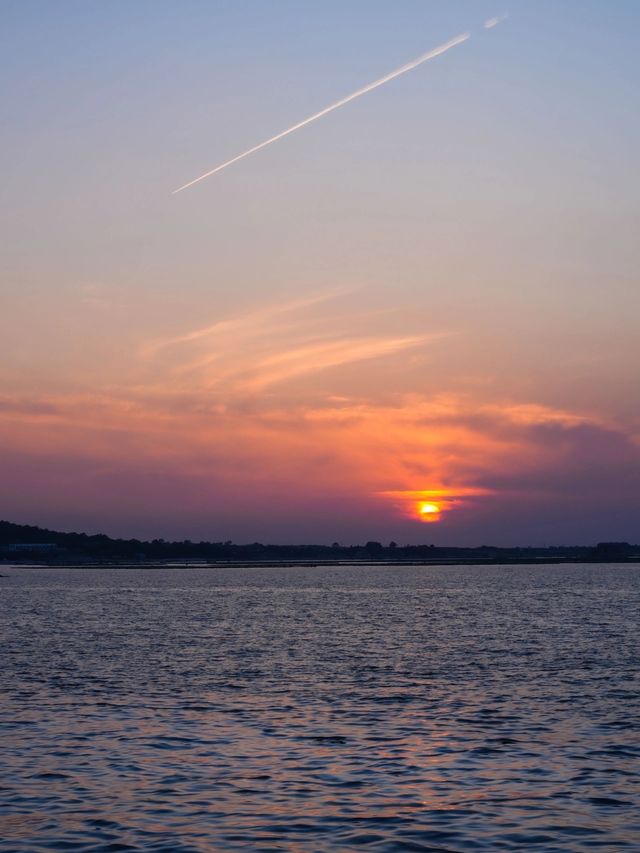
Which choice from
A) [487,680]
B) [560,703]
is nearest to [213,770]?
[560,703]

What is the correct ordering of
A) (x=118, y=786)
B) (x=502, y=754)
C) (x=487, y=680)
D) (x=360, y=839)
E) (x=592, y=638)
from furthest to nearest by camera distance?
(x=592, y=638) → (x=487, y=680) → (x=502, y=754) → (x=118, y=786) → (x=360, y=839)

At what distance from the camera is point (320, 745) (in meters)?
32.6

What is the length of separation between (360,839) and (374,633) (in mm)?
59982

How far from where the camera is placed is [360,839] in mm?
22234

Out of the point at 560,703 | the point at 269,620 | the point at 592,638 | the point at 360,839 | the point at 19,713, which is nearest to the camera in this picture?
the point at 360,839

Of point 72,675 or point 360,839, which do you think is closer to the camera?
point 360,839

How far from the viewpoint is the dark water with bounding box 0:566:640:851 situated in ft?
75.7

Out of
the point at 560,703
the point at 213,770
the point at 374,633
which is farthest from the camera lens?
the point at 374,633

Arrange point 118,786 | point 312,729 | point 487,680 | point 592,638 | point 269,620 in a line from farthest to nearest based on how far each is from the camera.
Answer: point 269,620
point 592,638
point 487,680
point 312,729
point 118,786

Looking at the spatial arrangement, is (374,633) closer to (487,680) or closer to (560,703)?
(487,680)

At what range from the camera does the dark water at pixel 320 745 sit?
75.7ft

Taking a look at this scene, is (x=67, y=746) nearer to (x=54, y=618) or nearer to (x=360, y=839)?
(x=360, y=839)

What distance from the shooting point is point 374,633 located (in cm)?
8162

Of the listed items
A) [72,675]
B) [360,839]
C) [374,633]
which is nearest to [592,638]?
[374,633]
